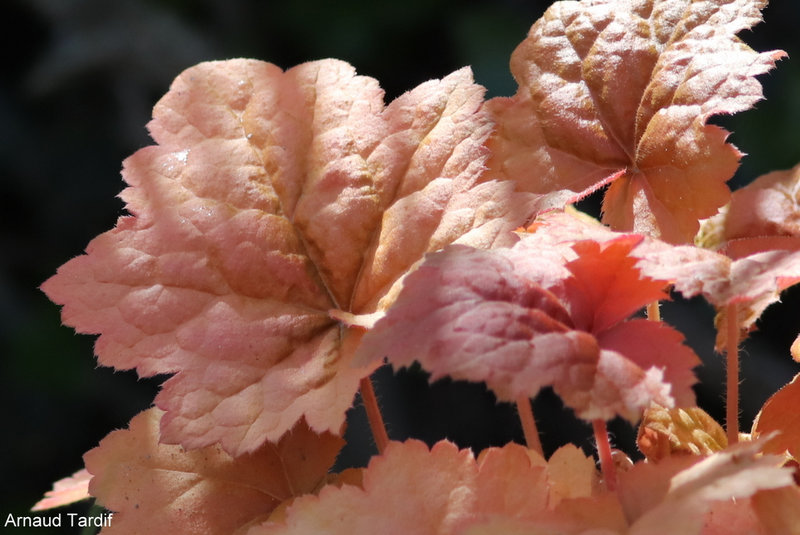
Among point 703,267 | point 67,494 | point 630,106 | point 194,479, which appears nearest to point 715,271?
point 703,267


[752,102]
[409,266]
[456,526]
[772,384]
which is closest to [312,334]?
[409,266]

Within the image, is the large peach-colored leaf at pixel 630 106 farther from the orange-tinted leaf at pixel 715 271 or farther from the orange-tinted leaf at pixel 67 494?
the orange-tinted leaf at pixel 67 494

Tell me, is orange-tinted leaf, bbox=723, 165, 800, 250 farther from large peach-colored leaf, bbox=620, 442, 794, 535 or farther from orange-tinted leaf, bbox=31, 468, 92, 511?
orange-tinted leaf, bbox=31, 468, 92, 511

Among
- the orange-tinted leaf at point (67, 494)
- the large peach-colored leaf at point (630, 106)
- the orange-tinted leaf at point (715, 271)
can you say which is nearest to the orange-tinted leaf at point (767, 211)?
the large peach-colored leaf at point (630, 106)

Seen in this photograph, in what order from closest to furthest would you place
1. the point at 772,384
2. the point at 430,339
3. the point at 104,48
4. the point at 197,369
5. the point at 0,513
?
the point at 430,339 < the point at 197,369 < the point at 772,384 < the point at 0,513 < the point at 104,48

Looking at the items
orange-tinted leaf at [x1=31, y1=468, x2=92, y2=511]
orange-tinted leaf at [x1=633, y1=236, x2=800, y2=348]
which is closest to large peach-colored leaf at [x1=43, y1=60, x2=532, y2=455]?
orange-tinted leaf at [x1=633, y1=236, x2=800, y2=348]

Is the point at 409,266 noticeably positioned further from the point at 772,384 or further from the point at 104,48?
the point at 104,48

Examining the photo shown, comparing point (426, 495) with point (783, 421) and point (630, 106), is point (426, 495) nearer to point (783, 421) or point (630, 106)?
point (783, 421)
